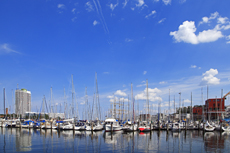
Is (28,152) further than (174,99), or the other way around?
(174,99)

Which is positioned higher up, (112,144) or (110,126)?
(112,144)

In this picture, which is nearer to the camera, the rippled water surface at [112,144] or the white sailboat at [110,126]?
the rippled water surface at [112,144]

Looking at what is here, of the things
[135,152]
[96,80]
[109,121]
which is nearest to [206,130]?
[109,121]

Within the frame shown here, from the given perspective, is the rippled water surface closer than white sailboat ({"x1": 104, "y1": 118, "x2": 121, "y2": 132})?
Yes

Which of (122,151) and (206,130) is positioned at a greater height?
(122,151)

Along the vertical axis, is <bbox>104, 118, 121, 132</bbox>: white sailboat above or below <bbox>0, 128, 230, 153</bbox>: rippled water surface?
below

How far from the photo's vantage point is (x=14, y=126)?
92.3 m

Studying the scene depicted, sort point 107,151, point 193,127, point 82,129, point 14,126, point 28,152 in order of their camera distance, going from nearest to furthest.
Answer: point 28,152, point 107,151, point 82,129, point 193,127, point 14,126

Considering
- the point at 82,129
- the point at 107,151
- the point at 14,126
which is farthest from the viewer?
the point at 14,126

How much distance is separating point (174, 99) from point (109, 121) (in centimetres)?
3370

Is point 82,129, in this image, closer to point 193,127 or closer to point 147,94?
point 147,94

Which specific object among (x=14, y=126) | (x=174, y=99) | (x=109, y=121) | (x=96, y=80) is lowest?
(x=14, y=126)

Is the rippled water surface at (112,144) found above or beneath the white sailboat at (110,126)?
above

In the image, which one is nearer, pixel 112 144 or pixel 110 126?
pixel 112 144
